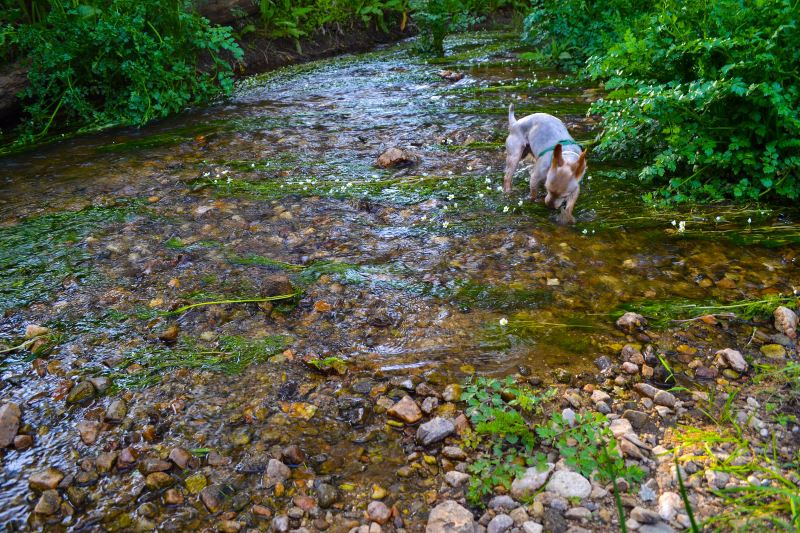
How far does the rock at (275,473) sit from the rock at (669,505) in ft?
5.42

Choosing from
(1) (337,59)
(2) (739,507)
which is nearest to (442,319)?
(2) (739,507)

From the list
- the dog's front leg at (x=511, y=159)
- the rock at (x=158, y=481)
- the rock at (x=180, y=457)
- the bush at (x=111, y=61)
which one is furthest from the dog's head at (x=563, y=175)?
the bush at (x=111, y=61)

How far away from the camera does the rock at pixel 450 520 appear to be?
2.29 metres

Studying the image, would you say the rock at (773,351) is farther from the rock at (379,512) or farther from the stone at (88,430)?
the stone at (88,430)

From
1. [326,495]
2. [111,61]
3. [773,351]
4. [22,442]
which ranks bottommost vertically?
[773,351]

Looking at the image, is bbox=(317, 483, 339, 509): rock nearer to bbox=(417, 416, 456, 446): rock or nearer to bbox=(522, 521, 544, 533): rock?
bbox=(417, 416, 456, 446): rock

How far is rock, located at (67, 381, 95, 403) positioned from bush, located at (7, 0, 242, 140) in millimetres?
5787

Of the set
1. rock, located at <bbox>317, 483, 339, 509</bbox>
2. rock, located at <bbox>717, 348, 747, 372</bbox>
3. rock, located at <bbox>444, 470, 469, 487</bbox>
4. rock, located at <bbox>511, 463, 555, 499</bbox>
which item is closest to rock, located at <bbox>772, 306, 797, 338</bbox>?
rock, located at <bbox>717, 348, 747, 372</bbox>

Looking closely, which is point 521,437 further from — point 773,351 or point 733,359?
point 773,351

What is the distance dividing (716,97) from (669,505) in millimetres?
3402

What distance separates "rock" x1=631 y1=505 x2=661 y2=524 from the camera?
226 cm

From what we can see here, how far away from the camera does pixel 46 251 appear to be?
4.65m

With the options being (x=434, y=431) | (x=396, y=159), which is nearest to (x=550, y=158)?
(x=396, y=159)

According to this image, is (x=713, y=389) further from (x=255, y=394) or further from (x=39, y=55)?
(x=39, y=55)
